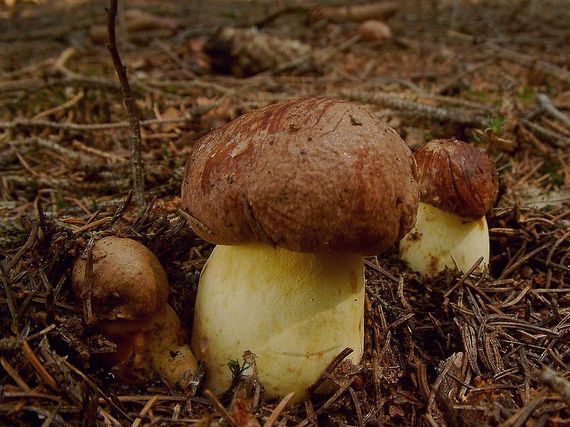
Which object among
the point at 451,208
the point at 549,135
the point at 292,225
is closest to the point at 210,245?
the point at 292,225

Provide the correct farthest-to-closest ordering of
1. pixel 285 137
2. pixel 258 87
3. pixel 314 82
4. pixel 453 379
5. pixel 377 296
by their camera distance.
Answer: pixel 314 82 → pixel 258 87 → pixel 377 296 → pixel 453 379 → pixel 285 137

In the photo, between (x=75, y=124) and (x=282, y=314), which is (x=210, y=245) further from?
(x=75, y=124)

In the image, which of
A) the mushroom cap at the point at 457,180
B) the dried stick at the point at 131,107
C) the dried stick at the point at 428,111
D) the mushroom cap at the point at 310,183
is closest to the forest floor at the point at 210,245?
the dried stick at the point at 428,111

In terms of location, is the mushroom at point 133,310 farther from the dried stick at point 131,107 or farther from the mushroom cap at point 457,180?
the mushroom cap at point 457,180

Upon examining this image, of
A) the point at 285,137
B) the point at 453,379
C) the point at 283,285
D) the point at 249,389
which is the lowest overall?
the point at 453,379

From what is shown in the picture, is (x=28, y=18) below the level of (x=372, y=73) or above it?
above

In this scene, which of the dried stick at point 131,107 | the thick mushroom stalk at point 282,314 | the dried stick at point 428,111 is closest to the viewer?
the thick mushroom stalk at point 282,314

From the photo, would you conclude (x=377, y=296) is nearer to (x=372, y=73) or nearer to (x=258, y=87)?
(x=258, y=87)

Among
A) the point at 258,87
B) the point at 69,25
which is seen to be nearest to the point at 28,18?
the point at 69,25
